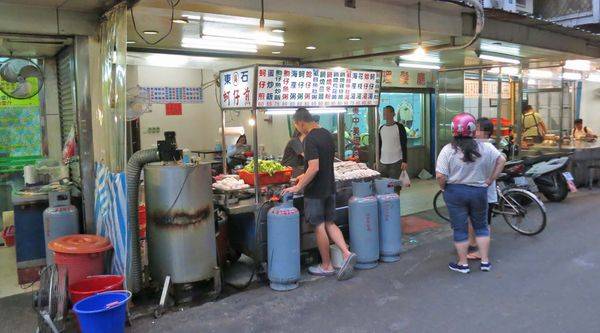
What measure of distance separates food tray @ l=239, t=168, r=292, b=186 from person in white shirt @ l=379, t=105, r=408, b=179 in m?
2.93

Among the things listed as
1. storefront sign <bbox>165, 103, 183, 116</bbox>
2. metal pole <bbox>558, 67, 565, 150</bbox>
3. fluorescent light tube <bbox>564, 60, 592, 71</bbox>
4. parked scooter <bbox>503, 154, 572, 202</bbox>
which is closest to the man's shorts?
parked scooter <bbox>503, 154, 572, 202</bbox>

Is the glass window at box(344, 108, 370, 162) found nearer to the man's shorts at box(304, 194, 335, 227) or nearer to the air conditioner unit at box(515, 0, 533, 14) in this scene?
the air conditioner unit at box(515, 0, 533, 14)

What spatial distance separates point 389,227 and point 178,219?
2713 millimetres

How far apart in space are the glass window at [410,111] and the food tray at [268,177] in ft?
22.7

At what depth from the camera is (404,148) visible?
854cm

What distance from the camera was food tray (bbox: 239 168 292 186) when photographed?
5.99 m

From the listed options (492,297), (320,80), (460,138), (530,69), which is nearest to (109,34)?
(320,80)

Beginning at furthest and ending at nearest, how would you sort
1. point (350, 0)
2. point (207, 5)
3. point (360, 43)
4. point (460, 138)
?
point (360, 43)
point (350, 0)
point (460, 138)
point (207, 5)

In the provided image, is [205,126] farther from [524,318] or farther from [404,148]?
[524,318]

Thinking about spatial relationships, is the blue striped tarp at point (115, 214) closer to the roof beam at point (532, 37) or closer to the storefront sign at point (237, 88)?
the storefront sign at point (237, 88)

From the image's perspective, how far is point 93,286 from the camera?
14.9ft

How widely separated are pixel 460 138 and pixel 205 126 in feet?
22.5

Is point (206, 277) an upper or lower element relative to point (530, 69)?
lower

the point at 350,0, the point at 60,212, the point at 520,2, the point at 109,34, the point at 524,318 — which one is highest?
the point at 520,2
